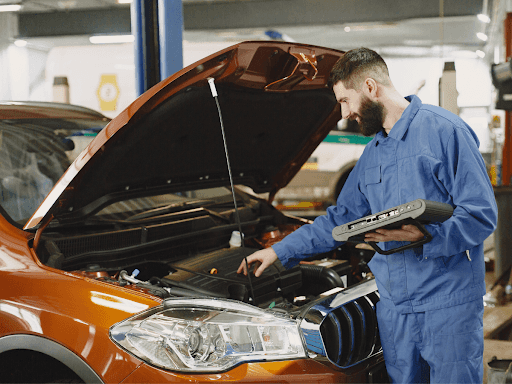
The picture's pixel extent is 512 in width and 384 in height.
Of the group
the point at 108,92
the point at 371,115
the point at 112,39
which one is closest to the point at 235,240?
the point at 371,115

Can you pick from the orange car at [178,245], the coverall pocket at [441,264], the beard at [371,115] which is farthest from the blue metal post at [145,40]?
the coverall pocket at [441,264]

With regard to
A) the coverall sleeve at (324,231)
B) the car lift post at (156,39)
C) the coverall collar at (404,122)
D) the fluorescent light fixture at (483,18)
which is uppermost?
the fluorescent light fixture at (483,18)

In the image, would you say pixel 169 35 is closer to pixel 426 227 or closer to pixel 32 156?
pixel 32 156

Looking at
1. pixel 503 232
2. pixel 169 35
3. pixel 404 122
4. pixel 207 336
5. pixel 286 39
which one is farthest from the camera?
pixel 286 39

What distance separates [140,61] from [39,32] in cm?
1056

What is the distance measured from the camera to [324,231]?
5.98 ft

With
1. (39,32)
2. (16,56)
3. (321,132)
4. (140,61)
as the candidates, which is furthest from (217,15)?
(321,132)

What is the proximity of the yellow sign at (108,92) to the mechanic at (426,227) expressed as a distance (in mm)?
6675

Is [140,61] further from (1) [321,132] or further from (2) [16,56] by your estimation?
(2) [16,56]

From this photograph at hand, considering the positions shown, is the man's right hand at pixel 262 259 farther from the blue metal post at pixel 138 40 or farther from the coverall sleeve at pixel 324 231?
the blue metal post at pixel 138 40

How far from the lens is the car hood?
1673 millimetres

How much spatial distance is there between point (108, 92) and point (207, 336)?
698 centimetres

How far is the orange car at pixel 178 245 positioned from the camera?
1426 millimetres

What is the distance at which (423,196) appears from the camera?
1.48 m
